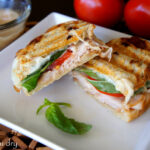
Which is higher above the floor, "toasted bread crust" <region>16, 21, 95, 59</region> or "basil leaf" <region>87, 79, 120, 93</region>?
"toasted bread crust" <region>16, 21, 95, 59</region>

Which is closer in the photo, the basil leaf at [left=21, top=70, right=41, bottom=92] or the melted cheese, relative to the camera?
the melted cheese

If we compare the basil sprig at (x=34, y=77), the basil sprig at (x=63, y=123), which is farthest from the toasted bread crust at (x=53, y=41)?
the basil sprig at (x=63, y=123)

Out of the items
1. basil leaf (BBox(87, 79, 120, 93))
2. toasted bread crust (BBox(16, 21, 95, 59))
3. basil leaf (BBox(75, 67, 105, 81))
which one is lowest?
basil leaf (BBox(87, 79, 120, 93))

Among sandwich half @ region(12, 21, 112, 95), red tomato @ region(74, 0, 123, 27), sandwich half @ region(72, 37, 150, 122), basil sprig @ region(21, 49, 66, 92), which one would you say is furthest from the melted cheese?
red tomato @ region(74, 0, 123, 27)

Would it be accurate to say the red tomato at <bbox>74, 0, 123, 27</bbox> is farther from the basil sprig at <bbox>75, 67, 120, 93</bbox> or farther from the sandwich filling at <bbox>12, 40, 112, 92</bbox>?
the basil sprig at <bbox>75, 67, 120, 93</bbox>

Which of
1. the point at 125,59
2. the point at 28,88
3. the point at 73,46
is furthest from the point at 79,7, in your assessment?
the point at 28,88

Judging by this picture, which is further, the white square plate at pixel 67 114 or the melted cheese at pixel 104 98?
the melted cheese at pixel 104 98

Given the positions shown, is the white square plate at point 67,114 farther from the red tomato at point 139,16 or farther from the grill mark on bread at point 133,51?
the red tomato at point 139,16
